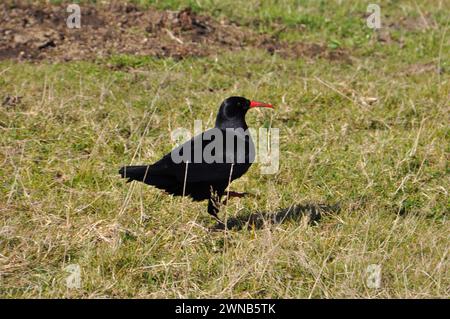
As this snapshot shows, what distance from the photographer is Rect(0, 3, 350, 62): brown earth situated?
9.04 m

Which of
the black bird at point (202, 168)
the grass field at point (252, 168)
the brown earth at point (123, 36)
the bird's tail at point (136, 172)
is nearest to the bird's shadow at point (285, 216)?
the grass field at point (252, 168)

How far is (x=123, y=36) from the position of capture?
9297mm

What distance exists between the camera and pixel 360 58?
31.4 feet

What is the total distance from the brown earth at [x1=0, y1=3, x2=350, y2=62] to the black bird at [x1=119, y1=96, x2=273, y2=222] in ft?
11.3

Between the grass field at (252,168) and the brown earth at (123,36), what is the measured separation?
206 millimetres

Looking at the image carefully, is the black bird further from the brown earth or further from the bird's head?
the brown earth

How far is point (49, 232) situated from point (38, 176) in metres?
1.28

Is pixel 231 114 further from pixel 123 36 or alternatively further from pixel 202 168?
pixel 123 36

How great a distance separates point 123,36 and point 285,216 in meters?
4.35

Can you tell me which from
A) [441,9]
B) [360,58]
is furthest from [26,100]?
[441,9]

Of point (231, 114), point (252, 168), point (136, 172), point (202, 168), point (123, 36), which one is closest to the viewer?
point (136, 172)

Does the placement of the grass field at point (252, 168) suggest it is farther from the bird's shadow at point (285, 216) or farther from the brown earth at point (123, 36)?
the brown earth at point (123, 36)

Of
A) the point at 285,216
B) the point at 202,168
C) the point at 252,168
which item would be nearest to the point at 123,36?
the point at 252,168
